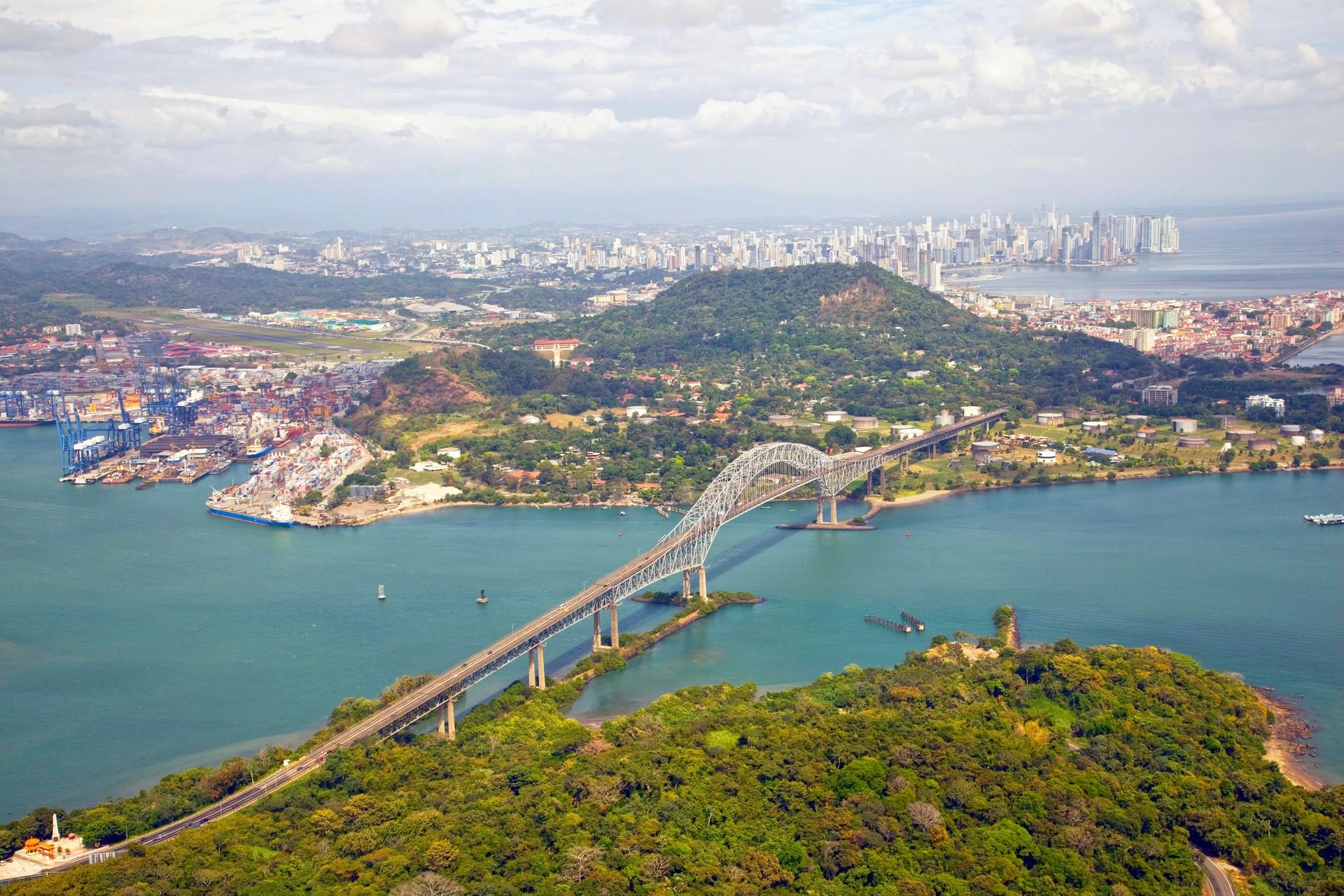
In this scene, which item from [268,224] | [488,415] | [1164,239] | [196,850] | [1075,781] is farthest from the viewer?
[268,224]

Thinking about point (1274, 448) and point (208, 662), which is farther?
point (1274, 448)

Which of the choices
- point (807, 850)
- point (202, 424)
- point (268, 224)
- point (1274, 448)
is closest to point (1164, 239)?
point (1274, 448)

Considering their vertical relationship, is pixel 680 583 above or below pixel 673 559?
below

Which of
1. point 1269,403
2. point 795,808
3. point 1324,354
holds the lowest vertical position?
point 795,808

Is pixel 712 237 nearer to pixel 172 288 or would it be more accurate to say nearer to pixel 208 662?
pixel 172 288

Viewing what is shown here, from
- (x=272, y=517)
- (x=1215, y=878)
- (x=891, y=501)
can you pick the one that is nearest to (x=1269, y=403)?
(x=891, y=501)

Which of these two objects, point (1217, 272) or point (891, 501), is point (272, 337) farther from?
point (1217, 272)

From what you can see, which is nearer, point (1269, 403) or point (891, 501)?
point (891, 501)

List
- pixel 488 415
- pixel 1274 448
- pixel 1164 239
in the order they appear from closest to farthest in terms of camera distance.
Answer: pixel 1274 448 → pixel 488 415 → pixel 1164 239
